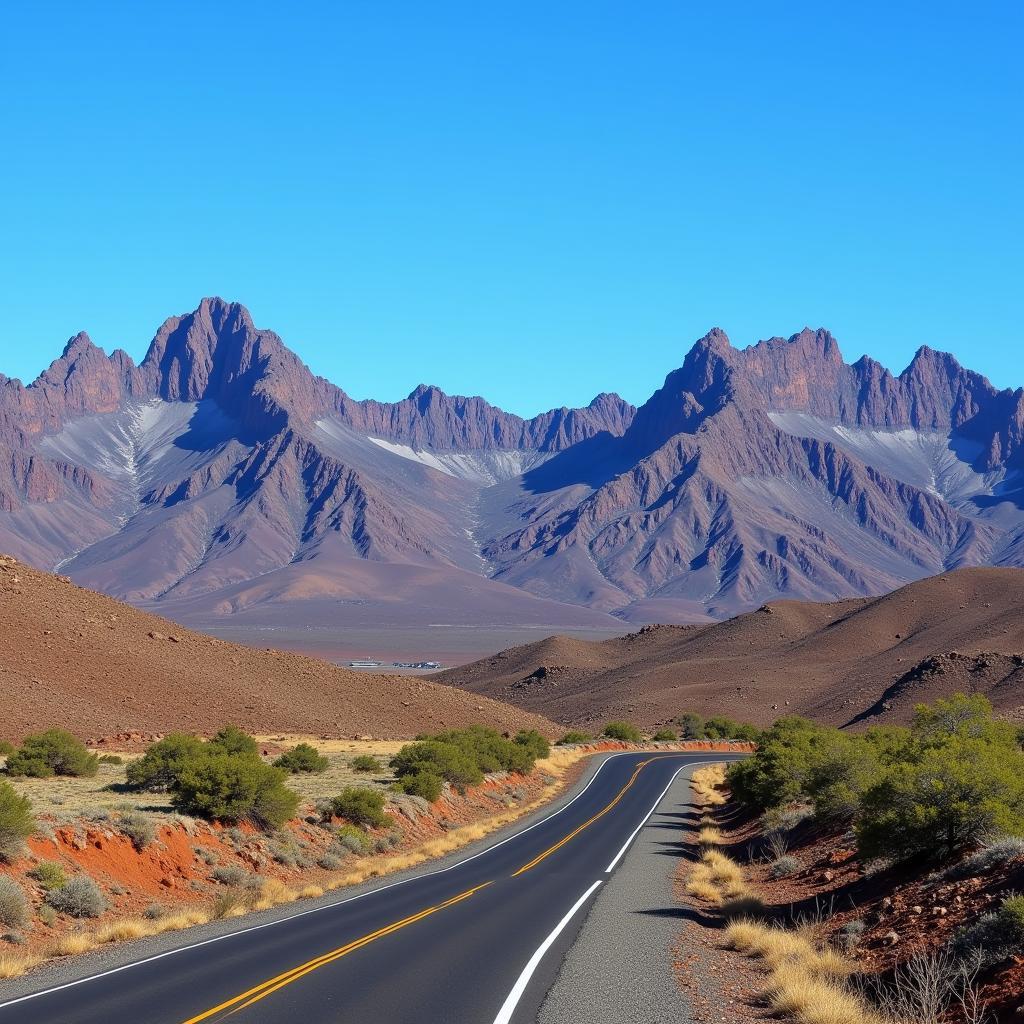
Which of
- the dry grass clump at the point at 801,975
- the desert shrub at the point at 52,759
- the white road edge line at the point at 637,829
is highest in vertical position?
the desert shrub at the point at 52,759

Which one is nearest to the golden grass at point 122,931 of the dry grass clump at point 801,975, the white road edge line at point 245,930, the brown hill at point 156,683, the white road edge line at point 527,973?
the white road edge line at point 245,930

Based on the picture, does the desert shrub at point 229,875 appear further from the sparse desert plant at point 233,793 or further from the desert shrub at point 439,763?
the desert shrub at point 439,763

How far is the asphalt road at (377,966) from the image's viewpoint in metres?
13.2

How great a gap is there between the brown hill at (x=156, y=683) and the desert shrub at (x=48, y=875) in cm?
3507

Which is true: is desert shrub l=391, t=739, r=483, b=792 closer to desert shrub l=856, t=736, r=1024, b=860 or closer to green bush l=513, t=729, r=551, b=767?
green bush l=513, t=729, r=551, b=767

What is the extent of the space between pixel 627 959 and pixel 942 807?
5.78 m

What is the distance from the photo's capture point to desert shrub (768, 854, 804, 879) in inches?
1059

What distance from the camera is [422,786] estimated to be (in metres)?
40.9

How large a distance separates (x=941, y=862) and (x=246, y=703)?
5577 cm

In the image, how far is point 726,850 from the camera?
34500 millimetres

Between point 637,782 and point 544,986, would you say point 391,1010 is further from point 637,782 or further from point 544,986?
point 637,782

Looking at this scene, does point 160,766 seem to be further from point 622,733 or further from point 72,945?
point 622,733

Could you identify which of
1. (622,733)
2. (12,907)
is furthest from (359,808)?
(622,733)

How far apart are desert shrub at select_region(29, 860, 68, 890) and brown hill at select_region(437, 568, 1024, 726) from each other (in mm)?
72607
